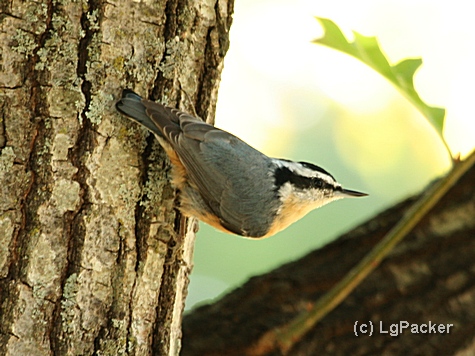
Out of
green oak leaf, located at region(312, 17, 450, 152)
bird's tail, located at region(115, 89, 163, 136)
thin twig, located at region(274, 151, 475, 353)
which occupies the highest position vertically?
green oak leaf, located at region(312, 17, 450, 152)

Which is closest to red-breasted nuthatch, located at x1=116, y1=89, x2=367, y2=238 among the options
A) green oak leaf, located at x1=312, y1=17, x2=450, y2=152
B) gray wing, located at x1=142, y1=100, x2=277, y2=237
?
gray wing, located at x1=142, y1=100, x2=277, y2=237

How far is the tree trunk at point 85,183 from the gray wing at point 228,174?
0.97 feet

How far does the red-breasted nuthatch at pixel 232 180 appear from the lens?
2.74 metres

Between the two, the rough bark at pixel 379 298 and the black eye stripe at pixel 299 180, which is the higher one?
the black eye stripe at pixel 299 180

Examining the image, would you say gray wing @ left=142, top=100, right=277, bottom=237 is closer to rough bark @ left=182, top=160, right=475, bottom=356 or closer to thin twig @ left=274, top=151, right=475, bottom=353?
rough bark @ left=182, top=160, right=475, bottom=356

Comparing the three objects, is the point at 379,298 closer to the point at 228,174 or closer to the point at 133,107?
the point at 228,174

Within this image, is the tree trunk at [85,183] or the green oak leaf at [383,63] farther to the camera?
the green oak leaf at [383,63]

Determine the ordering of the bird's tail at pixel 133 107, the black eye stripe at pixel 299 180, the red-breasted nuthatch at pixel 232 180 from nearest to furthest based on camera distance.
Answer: the bird's tail at pixel 133 107, the red-breasted nuthatch at pixel 232 180, the black eye stripe at pixel 299 180

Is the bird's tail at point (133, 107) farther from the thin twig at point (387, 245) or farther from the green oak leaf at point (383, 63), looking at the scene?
the thin twig at point (387, 245)

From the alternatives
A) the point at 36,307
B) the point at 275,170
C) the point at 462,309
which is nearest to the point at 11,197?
the point at 36,307

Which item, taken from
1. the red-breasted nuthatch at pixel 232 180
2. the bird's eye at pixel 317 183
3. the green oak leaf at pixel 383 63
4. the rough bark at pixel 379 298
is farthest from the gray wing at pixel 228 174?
the green oak leaf at pixel 383 63

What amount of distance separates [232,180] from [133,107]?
793mm

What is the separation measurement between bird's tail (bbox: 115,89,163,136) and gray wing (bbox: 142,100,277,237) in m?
0.28

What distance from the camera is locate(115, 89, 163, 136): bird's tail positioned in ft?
7.79
